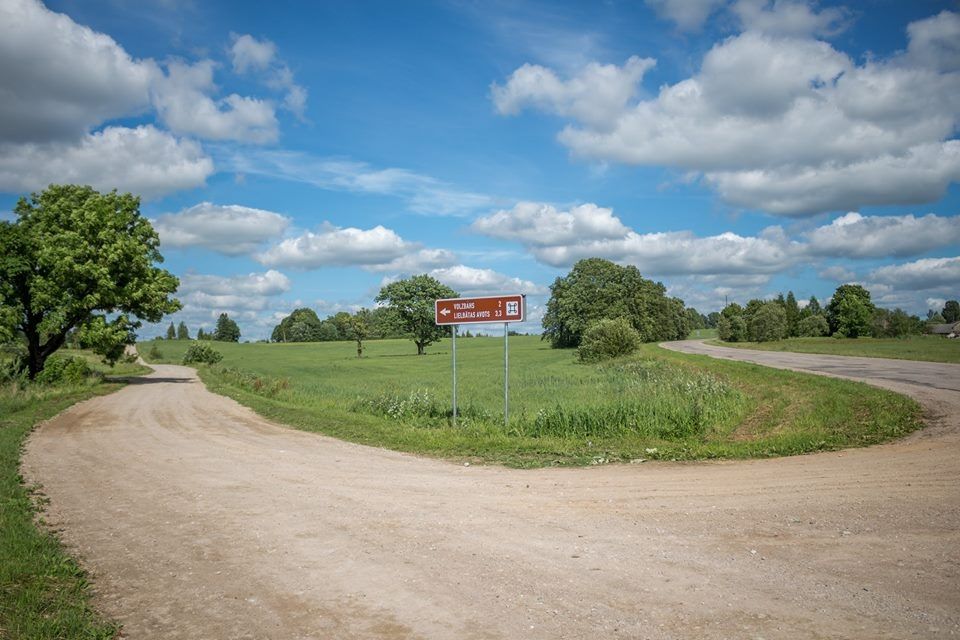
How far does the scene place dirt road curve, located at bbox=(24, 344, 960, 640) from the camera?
4.62 meters

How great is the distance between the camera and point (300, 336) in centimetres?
16212

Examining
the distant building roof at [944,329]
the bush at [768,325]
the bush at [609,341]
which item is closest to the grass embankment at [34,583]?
the bush at [609,341]

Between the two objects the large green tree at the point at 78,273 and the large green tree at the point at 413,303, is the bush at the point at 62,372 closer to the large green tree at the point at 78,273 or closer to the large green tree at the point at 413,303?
the large green tree at the point at 78,273

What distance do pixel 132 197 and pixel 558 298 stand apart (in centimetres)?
6003

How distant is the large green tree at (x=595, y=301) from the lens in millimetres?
80438

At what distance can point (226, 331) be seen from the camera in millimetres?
173375

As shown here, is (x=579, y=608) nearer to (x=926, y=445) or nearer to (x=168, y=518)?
(x=168, y=518)

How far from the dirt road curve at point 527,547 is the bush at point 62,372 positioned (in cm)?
2530

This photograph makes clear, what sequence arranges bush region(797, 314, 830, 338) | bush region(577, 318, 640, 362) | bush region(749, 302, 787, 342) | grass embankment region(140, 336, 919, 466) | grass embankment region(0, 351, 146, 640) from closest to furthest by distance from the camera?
grass embankment region(0, 351, 146, 640) → grass embankment region(140, 336, 919, 466) → bush region(577, 318, 640, 362) → bush region(749, 302, 787, 342) → bush region(797, 314, 830, 338)

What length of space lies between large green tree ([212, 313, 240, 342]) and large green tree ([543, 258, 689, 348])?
112m

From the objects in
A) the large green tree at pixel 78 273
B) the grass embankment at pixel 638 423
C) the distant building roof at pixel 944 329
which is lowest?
the grass embankment at pixel 638 423

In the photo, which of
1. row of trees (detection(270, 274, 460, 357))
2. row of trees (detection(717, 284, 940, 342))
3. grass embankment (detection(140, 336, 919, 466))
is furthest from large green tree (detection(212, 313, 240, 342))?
grass embankment (detection(140, 336, 919, 466))

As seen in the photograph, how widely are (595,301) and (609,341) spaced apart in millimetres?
31228

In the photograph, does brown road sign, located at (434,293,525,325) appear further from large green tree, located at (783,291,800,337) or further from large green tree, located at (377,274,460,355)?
large green tree, located at (783,291,800,337)
